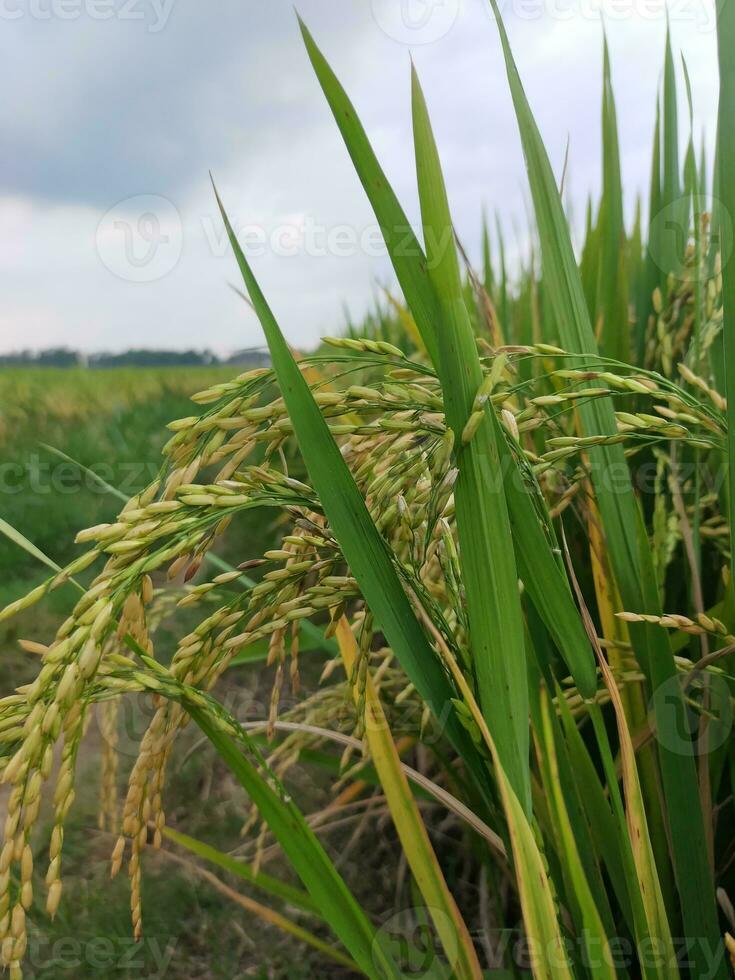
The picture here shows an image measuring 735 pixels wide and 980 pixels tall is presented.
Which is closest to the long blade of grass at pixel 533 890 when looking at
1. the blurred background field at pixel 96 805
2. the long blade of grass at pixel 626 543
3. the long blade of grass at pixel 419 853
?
the long blade of grass at pixel 419 853

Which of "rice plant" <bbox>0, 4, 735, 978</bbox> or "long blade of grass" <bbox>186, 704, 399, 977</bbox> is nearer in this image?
"rice plant" <bbox>0, 4, 735, 978</bbox>

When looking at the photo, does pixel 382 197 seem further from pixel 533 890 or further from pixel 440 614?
pixel 533 890

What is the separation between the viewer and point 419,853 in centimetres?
71

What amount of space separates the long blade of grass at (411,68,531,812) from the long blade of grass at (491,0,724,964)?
246 mm

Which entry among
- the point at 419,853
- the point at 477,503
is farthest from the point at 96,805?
the point at 477,503

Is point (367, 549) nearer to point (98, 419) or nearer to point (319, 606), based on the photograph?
point (319, 606)

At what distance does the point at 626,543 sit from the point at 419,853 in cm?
39

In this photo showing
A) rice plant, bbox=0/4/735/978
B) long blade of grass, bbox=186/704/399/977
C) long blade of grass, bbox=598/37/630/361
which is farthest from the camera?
long blade of grass, bbox=598/37/630/361

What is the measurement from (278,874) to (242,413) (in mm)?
1274

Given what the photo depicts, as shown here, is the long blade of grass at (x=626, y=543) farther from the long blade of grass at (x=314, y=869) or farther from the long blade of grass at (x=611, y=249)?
the long blade of grass at (x=611, y=249)

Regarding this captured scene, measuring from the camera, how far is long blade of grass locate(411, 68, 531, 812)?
0.55m

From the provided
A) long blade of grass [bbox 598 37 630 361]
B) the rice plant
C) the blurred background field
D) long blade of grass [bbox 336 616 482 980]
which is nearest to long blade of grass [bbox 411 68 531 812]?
the rice plant

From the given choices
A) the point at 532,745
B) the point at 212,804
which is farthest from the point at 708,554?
the point at 212,804

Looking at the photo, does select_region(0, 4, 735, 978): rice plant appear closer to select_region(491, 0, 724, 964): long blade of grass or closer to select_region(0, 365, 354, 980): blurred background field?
select_region(491, 0, 724, 964): long blade of grass
